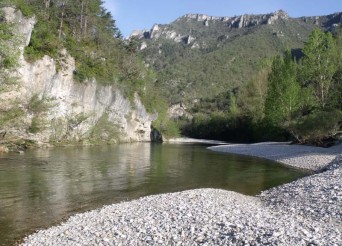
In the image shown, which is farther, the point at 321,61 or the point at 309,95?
the point at 309,95

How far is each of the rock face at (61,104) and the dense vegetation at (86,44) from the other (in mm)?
1346

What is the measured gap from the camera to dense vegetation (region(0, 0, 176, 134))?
177 ft

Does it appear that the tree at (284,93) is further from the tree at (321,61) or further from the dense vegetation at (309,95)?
the tree at (321,61)

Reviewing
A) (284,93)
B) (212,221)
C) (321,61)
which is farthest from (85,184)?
(321,61)

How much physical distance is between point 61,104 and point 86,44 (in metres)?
18.5

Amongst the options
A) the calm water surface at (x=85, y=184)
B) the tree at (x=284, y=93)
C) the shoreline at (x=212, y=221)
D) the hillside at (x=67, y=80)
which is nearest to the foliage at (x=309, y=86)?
the tree at (x=284, y=93)

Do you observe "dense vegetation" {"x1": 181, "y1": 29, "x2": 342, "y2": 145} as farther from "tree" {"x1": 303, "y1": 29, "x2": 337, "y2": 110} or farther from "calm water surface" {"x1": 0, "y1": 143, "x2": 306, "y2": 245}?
"calm water surface" {"x1": 0, "y1": 143, "x2": 306, "y2": 245}

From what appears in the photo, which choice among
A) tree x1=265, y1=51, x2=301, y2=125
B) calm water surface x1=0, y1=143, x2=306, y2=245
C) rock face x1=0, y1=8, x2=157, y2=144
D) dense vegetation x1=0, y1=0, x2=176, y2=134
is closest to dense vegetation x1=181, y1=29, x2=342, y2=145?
tree x1=265, y1=51, x2=301, y2=125

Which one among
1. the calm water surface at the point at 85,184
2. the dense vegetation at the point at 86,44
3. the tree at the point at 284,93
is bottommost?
the calm water surface at the point at 85,184

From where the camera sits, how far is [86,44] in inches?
2817

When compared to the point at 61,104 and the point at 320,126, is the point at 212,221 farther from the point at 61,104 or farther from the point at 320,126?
the point at 61,104

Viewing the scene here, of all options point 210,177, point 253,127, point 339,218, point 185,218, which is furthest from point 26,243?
point 253,127

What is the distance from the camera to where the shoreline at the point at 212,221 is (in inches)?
408

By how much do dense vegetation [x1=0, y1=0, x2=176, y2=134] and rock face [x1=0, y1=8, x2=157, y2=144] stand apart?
4.42 ft
